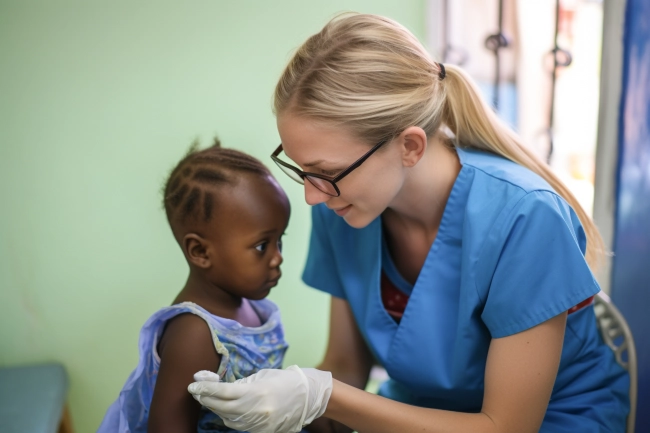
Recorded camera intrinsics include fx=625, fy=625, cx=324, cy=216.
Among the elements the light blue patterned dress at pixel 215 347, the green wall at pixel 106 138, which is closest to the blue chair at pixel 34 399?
the green wall at pixel 106 138

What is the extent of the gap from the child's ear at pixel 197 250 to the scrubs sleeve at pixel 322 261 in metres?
0.36

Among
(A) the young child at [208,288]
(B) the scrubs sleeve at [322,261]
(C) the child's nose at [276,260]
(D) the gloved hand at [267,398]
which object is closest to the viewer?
(D) the gloved hand at [267,398]

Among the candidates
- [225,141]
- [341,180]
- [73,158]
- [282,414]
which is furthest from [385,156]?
[73,158]

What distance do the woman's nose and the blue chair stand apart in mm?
959

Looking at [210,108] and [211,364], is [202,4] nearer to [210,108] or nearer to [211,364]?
[210,108]

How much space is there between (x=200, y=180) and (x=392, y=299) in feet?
1.72

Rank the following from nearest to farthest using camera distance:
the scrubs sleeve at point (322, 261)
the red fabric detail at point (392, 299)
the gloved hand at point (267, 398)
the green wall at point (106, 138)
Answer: the gloved hand at point (267, 398) → the red fabric detail at point (392, 299) → the scrubs sleeve at point (322, 261) → the green wall at point (106, 138)

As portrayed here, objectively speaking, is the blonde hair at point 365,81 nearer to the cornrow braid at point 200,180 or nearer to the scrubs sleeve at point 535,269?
the cornrow braid at point 200,180

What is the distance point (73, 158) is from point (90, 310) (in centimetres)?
48

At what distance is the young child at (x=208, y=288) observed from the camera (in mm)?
1173

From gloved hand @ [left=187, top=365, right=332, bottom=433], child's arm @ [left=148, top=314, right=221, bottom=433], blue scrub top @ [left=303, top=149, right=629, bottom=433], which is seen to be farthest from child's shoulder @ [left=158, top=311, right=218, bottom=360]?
blue scrub top @ [left=303, top=149, right=629, bottom=433]

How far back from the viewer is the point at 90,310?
196cm

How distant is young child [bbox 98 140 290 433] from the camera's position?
1.17 metres

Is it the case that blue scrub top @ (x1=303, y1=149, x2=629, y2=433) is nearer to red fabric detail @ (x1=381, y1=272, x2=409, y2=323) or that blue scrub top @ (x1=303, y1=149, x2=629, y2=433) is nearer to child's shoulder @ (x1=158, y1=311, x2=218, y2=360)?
red fabric detail @ (x1=381, y1=272, x2=409, y2=323)
